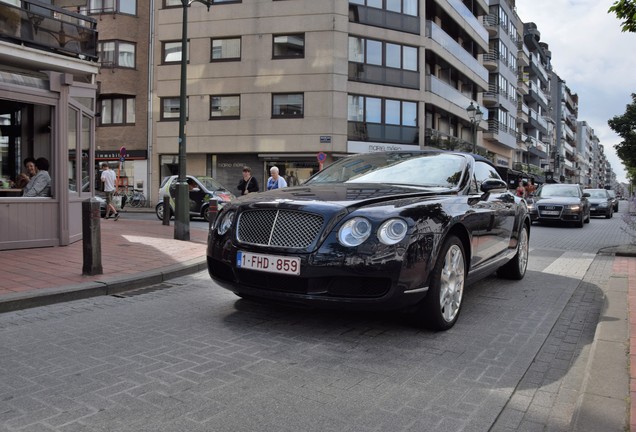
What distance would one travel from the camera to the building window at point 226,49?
29.3 meters

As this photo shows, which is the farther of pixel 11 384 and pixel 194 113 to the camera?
pixel 194 113

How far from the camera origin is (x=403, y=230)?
3.87 m

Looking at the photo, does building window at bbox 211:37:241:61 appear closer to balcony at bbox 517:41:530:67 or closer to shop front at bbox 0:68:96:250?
shop front at bbox 0:68:96:250

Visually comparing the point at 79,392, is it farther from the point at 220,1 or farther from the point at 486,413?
the point at 220,1

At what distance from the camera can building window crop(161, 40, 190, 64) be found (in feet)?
99.9

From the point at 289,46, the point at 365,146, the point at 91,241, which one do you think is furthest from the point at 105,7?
the point at 91,241

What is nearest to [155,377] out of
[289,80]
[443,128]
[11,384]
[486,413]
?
[11,384]

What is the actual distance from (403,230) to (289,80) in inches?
1016

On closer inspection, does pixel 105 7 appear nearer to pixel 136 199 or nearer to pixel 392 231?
pixel 136 199

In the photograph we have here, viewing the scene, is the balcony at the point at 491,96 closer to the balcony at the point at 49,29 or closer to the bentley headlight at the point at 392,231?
the balcony at the point at 49,29

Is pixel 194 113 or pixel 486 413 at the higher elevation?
pixel 194 113

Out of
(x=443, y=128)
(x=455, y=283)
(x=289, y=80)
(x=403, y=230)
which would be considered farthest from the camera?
(x=443, y=128)

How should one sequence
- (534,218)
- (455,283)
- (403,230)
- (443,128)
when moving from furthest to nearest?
(443,128), (534,218), (455,283), (403,230)

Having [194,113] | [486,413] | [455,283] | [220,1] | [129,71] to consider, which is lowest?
[486,413]
